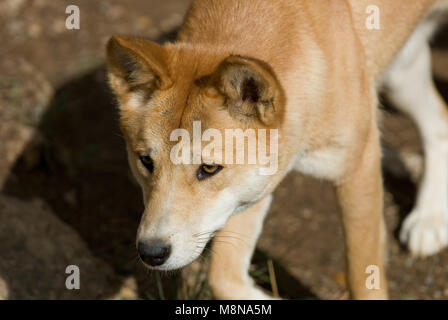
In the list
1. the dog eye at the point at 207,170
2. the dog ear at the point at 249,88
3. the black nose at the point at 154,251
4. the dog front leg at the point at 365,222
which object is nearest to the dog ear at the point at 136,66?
the dog ear at the point at 249,88

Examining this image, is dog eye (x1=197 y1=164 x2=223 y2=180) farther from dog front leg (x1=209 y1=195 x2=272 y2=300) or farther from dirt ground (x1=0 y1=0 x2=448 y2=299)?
dirt ground (x1=0 y1=0 x2=448 y2=299)

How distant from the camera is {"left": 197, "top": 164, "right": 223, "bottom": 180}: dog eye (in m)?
3.04

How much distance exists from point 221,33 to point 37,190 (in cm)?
237

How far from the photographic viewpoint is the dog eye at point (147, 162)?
10.3 ft

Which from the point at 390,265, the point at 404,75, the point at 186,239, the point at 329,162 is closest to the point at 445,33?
the point at 404,75

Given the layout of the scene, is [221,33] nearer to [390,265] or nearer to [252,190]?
[252,190]

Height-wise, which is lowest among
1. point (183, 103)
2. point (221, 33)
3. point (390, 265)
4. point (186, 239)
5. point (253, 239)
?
point (390, 265)

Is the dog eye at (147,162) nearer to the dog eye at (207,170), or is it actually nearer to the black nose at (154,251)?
the dog eye at (207,170)

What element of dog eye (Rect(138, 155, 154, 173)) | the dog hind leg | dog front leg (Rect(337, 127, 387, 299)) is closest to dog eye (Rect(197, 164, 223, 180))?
dog eye (Rect(138, 155, 154, 173))

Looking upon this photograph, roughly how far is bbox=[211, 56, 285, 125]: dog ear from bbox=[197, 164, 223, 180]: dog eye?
255mm

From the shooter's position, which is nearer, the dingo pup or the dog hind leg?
the dingo pup

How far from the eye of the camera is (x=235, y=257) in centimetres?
396

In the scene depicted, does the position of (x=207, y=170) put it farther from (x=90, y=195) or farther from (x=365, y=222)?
(x=90, y=195)

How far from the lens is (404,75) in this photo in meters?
5.07
